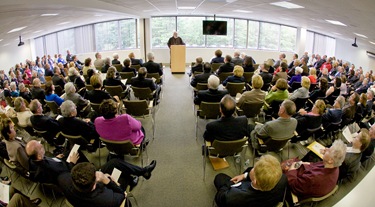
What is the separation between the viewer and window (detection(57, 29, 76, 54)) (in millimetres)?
16297

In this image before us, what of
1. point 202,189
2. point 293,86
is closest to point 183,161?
point 202,189

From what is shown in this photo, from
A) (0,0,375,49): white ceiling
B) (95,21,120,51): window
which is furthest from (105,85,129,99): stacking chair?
(95,21,120,51): window

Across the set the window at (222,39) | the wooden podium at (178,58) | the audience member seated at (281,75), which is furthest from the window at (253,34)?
the audience member seated at (281,75)

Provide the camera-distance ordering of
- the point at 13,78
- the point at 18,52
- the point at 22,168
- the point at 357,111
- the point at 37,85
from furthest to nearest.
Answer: the point at 18,52, the point at 13,78, the point at 37,85, the point at 357,111, the point at 22,168

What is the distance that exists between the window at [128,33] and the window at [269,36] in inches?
306

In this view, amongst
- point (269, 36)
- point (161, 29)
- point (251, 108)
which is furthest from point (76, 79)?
point (269, 36)

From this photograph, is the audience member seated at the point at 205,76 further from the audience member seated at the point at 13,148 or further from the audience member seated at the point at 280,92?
the audience member seated at the point at 13,148

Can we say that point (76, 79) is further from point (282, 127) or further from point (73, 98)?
point (282, 127)

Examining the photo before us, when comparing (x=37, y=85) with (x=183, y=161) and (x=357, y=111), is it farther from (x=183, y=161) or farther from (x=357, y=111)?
(x=357, y=111)

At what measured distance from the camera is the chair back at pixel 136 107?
537cm

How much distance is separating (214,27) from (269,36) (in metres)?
4.42

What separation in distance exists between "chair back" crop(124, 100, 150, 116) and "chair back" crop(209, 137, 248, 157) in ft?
6.53

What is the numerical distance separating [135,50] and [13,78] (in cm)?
745

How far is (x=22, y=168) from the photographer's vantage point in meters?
3.67
